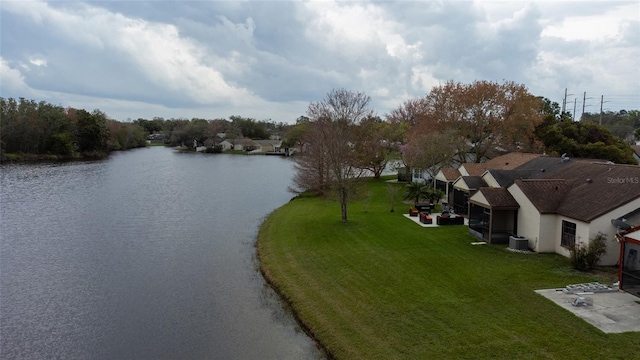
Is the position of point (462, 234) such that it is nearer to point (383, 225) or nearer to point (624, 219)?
point (383, 225)

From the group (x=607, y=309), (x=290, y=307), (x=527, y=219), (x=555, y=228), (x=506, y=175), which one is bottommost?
(x=290, y=307)

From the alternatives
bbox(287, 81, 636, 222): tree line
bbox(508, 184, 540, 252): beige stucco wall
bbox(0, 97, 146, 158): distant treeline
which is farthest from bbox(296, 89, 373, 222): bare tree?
bbox(0, 97, 146, 158): distant treeline

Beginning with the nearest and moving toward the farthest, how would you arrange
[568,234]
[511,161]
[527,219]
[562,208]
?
[568,234]
[562,208]
[527,219]
[511,161]

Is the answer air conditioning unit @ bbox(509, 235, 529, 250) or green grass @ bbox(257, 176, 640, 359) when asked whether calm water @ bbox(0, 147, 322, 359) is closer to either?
green grass @ bbox(257, 176, 640, 359)

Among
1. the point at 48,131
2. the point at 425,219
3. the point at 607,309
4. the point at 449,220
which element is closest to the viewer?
the point at 607,309

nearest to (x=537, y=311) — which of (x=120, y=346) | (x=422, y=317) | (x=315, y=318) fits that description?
(x=422, y=317)

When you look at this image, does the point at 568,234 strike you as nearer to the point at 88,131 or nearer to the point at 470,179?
the point at 470,179

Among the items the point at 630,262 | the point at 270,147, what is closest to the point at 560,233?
the point at 630,262
